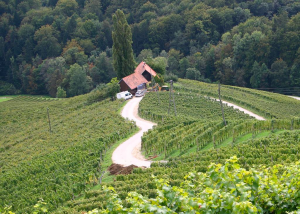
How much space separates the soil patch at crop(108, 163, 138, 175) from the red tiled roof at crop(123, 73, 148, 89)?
30.2 metres

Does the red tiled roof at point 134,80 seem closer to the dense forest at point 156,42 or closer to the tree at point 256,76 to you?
the dense forest at point 156,42

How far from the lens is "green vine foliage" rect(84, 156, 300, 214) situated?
33.0ft

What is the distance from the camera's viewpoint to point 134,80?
59.0 m

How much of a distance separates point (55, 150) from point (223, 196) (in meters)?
29.1

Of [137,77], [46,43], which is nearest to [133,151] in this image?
[137,77]

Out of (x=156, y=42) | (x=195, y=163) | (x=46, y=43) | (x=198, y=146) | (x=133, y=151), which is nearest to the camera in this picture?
(x=195, y=163)

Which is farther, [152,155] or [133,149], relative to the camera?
[133,149]

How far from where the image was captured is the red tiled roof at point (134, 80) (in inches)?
2271

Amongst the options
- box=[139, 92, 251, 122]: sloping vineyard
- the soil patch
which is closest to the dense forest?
box=[139, 92, 251, 122]: sloping vineyard

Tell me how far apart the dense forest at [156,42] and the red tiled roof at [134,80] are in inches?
244

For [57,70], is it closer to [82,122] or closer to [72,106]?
[72,106]

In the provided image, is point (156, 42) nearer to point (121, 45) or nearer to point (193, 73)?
point (193, 73)

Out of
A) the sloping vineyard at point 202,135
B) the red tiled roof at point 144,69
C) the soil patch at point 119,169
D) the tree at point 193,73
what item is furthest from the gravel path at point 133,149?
the tree at point 193,73

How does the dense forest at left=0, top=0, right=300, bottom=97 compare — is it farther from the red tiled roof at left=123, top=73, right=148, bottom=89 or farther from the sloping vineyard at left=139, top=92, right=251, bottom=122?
the sloping vineyard at left=139, top=92, right=251, bottom=122
